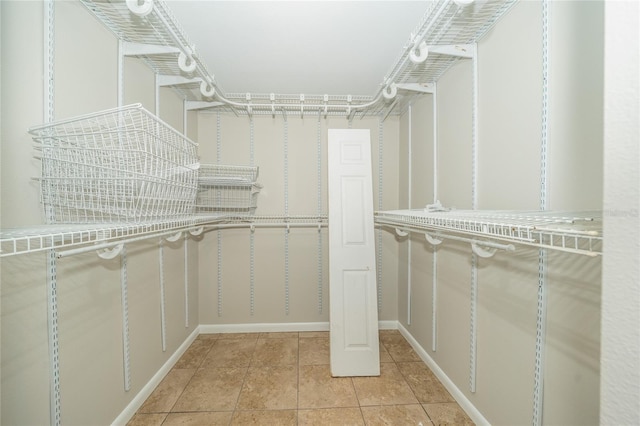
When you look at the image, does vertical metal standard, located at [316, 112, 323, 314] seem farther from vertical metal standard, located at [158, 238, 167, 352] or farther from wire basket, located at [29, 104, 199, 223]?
wire basket, located at [29, 104, 199, 223]

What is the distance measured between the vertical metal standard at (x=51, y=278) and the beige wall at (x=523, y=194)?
2.01 meters

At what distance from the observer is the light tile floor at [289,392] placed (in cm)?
144

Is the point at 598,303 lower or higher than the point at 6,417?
higher

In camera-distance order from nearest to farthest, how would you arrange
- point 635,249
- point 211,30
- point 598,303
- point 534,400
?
point 635,249 → point 598,303 → point 534,400 → point 211,30

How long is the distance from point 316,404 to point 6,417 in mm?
1385

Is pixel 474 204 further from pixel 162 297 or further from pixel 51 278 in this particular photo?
pixel 162 297

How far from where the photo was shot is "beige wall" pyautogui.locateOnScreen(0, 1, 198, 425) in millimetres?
883

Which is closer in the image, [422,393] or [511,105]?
[511,105]

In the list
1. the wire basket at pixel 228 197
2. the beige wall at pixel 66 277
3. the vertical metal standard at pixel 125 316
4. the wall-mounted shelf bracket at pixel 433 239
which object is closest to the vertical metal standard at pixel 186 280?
the wire basket at pixel 228 197

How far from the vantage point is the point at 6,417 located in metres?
0.87

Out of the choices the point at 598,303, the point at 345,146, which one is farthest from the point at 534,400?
the point at 345,146

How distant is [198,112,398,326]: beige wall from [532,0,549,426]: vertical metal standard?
59.6 inches

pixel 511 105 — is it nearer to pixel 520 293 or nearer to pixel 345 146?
pixel 520 293

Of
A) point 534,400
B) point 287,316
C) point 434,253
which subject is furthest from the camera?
point 287,316
